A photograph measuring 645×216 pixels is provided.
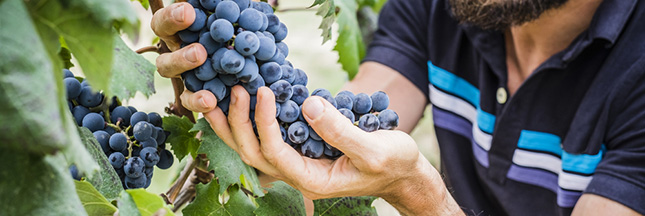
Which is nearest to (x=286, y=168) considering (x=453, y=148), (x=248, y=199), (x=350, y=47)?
(x=248, y=199)

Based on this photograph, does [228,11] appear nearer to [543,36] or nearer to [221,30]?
[221,30]

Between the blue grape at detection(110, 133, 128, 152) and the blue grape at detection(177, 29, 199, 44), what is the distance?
17 cm

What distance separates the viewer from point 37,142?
1.15 feet

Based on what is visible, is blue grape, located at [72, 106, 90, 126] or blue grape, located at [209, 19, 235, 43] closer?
blue grape, located at [209, 19, 235, 43]

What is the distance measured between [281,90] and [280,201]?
0.23 meters

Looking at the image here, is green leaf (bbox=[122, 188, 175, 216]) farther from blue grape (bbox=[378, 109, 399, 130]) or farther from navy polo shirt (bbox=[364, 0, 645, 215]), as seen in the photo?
navy polo shirt (bbox=[364, 0, 645, 215])

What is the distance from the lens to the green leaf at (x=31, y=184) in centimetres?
41

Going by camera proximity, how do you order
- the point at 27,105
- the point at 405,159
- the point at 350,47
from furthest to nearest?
the point at 350,47
the point at 405,159
the point at 27,105

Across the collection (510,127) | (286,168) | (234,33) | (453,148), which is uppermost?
(234,33)

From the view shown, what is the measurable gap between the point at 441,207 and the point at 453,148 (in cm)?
78

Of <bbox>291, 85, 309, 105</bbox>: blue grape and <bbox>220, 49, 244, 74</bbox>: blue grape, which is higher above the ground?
<bbox>220, 49, 244, 74</bbox>: blue grape

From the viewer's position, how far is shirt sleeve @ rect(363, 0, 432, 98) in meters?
1.77

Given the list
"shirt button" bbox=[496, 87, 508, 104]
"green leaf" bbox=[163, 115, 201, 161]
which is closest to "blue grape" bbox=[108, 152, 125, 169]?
"green leaf" bbox=[163, 115, 201, 161]

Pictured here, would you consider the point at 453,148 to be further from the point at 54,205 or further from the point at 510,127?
the point at 54,205
